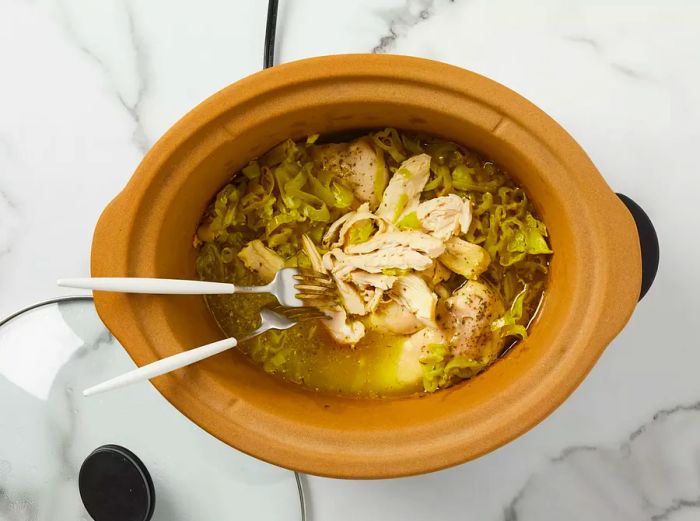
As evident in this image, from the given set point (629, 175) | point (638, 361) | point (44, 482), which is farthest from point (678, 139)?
point (44, 482)

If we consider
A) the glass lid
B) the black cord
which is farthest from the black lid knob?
the black cord

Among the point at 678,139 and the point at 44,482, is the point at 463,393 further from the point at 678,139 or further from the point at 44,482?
the point at 44,482

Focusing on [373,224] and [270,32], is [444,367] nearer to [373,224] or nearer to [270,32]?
[373,224]

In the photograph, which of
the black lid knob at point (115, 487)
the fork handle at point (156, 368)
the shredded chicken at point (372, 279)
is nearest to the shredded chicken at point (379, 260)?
the shredded chicken at point (372, 279)

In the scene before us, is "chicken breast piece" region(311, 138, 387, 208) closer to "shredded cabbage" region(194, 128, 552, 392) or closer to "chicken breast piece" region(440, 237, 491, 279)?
"shredded cabbage" region(194, 128, 552, 392)

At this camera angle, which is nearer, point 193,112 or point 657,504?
point 193,112

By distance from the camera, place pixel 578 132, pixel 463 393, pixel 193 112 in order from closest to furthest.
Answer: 1. pixel 193 112
2. pixel 463 393
3. pixel 578 132

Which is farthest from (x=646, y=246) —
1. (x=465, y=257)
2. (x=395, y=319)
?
(x=395, y=319)
